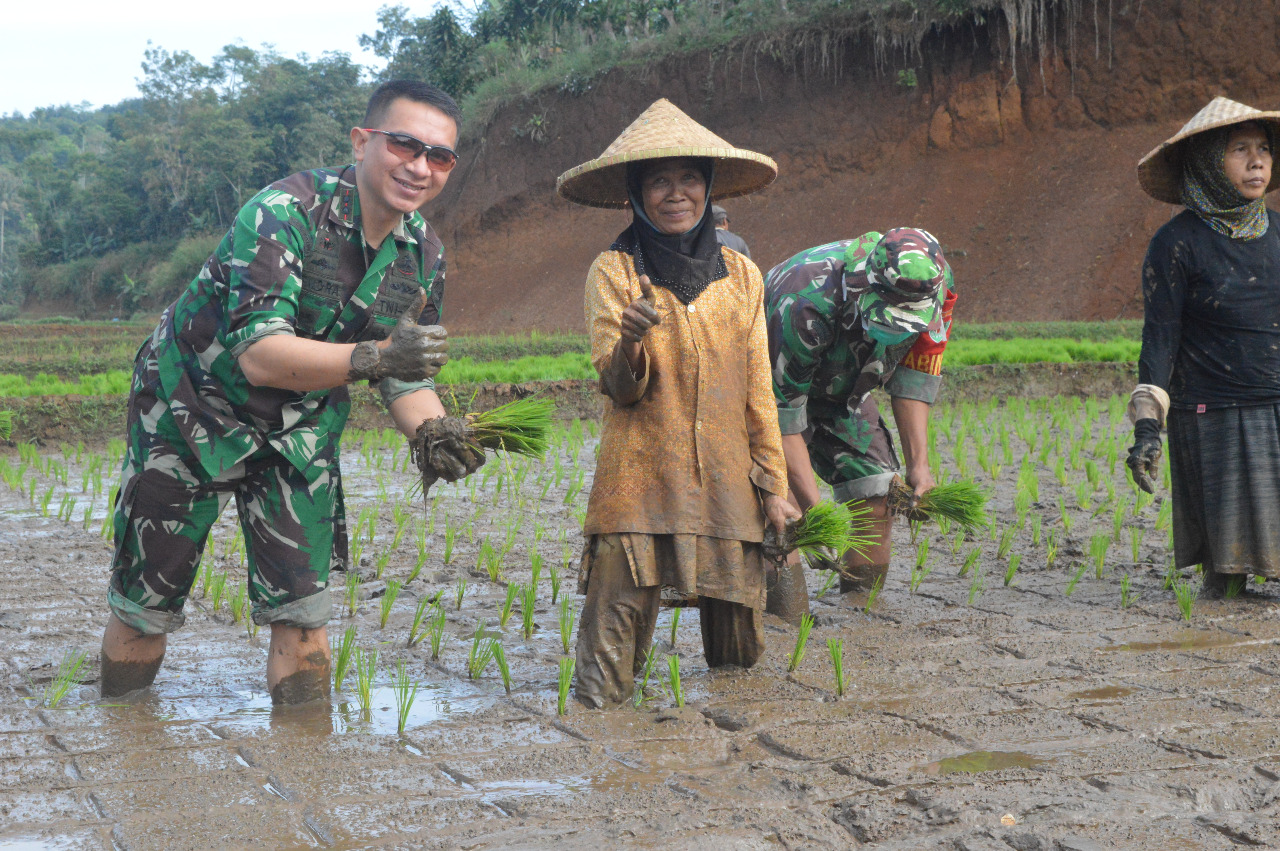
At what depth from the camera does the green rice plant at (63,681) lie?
3008mm

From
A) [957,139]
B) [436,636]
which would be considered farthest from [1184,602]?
[957,139]

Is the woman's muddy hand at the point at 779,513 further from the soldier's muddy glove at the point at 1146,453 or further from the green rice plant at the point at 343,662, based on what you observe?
the soldier's muddy glove at the point at 1146,453

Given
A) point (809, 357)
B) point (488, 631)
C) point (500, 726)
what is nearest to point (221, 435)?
point (500, 726)

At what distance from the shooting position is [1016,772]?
8.04ft

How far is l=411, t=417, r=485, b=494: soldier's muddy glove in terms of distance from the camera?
2.92 m

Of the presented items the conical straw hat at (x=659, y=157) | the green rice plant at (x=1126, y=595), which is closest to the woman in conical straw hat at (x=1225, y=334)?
the green rice plant at (x=1126, y=595)

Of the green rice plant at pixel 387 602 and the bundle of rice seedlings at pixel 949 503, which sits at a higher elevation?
the bundle of rice seedlings at pixel 949 503

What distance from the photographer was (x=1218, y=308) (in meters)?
4.11

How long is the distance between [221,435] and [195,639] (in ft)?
3.83

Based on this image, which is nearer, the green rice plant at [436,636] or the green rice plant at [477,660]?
the green rice plant at [477,660]

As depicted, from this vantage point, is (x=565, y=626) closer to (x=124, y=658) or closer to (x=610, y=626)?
Answer: (x=610, y=626)

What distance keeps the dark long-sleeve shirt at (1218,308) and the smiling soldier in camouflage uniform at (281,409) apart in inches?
102

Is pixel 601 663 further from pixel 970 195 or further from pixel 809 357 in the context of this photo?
pixel 970 195

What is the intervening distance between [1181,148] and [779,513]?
7.37 ft
